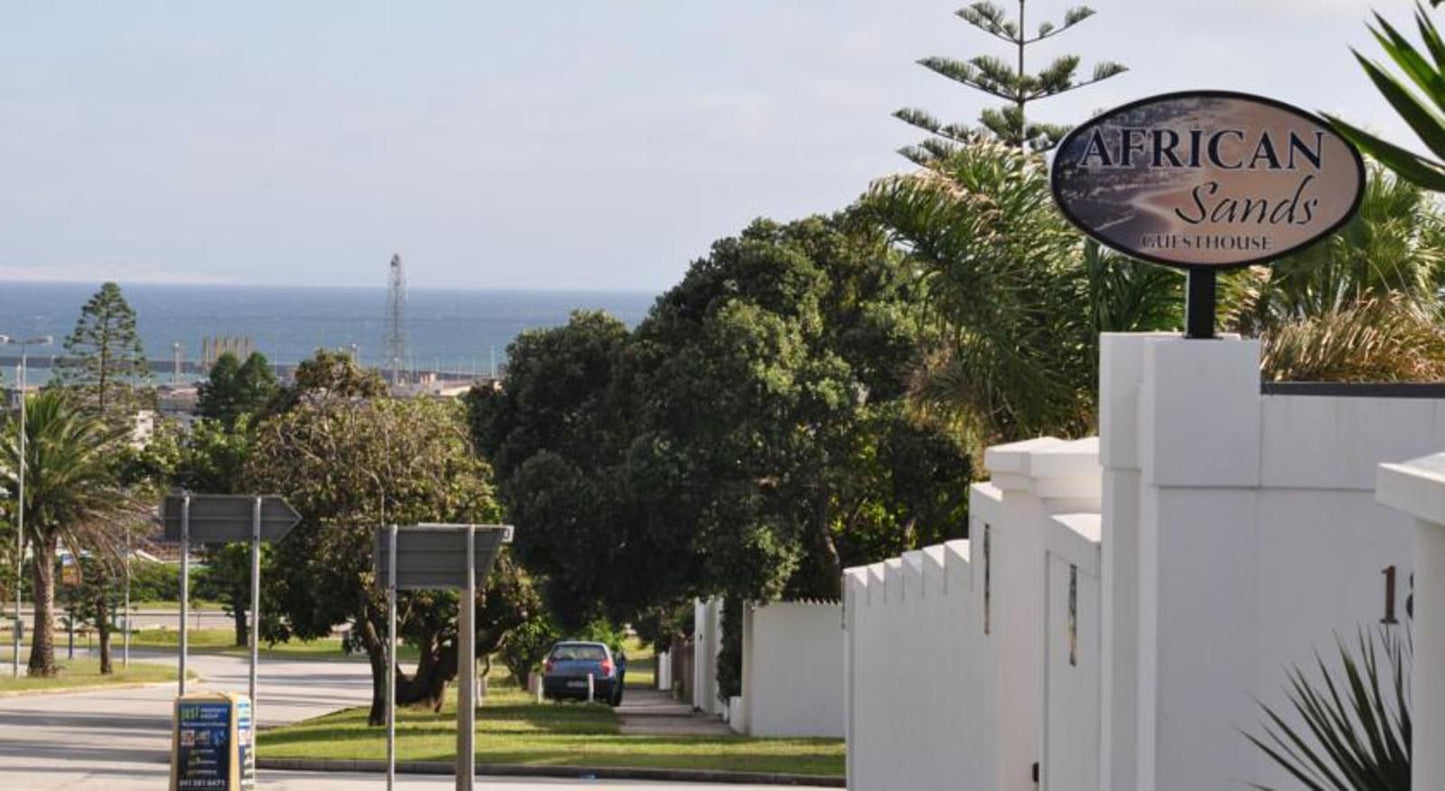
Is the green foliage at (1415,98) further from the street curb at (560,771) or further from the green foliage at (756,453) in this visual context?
the green foliage at (756,453)

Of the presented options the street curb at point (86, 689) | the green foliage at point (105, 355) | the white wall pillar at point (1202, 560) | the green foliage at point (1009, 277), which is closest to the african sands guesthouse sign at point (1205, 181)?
the white wall pillar at point (1202, 560)

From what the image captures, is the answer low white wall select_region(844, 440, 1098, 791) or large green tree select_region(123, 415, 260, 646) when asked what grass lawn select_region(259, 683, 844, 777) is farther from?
large green tree select_region(123, 415, 260, 646)

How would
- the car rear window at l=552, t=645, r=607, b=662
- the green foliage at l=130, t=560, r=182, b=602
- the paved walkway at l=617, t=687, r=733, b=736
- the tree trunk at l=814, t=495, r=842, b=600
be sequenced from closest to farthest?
the tree trunk at l=814, t=495, r=842, b=600 < the paved walkway at l=617, t=687, r=733, b=736 < the car rear window at l=552, t=645, r=607, b=662 < the green foliage at l=130, t=560, r=182, b=602

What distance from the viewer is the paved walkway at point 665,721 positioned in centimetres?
3600

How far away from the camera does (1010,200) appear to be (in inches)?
720

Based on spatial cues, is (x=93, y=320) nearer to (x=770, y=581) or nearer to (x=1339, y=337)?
(x=770, y=581)

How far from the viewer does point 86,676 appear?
159 ft

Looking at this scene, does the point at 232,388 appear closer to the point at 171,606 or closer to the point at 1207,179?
the point at 171,606

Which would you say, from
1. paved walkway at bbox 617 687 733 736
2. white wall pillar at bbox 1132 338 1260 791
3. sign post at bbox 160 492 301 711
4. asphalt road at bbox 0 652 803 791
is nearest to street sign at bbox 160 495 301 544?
sign post at bbox 160 492 301 711

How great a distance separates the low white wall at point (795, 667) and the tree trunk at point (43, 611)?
16.2 metres

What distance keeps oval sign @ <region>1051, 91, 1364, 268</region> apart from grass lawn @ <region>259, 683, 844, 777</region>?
62.2 feet

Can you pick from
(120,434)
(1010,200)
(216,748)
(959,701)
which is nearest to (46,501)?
(120,434)

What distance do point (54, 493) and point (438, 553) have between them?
29996 millimetres

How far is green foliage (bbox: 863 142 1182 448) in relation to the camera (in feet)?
57.6
